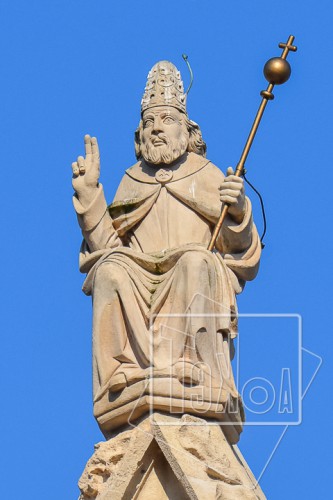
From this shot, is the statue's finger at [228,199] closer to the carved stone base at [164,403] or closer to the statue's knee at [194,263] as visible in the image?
the statue's knee at [194,263]

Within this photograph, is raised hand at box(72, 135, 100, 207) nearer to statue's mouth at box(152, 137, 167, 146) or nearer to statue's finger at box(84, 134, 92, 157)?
statue's finger at box(84, 134, 92, 157)

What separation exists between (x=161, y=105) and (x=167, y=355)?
279 cm

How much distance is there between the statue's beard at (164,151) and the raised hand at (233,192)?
2.38 feet

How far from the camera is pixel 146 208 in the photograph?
17.8 meters

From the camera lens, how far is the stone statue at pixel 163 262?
16594mm

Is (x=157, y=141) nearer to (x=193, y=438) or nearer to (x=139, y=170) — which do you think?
(x=139, y=170)

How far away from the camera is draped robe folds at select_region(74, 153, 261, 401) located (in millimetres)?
16672

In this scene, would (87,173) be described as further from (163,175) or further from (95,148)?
(163,175)

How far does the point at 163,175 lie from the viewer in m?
18.0

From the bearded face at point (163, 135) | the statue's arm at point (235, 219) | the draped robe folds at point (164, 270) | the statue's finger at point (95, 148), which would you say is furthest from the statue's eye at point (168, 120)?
the statue's arm at point (235, 219)

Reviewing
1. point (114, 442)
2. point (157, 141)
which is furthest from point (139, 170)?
point (114, 442)

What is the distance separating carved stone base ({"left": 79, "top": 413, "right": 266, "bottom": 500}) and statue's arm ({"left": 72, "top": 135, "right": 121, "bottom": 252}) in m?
2.07

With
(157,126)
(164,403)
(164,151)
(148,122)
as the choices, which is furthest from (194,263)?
(148,122)

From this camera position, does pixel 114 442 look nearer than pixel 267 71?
Yes
